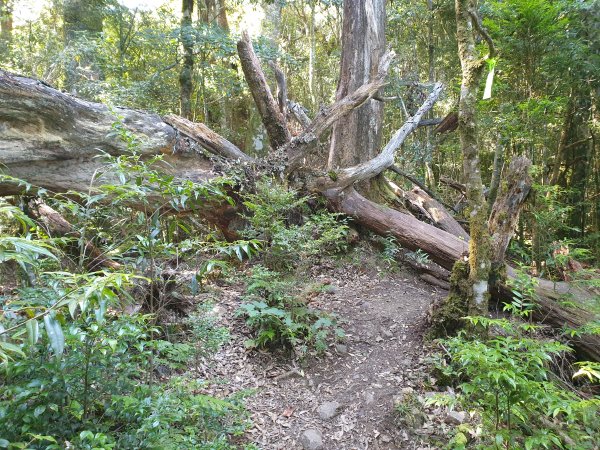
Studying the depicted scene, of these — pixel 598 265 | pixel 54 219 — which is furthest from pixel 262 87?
pixel 598 265

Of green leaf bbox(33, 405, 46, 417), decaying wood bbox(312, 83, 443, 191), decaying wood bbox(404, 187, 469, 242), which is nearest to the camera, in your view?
green leaf bbox(33, 405, 46, 417)

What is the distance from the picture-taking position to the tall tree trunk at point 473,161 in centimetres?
363

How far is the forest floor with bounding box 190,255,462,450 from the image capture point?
3.17 metres

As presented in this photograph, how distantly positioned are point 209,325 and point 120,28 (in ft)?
28.1

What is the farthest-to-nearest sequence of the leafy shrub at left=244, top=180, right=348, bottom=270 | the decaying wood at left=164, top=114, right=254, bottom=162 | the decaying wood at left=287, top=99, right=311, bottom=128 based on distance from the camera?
the decaying wood at left=287, top=99, right=311, bottom=128 < the decaying wood at left=164, top=114, right=254, bottom=162 < the leafy shrub at left=244, top=180, right=348, bottom=270

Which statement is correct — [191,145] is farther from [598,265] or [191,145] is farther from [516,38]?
[598,265]

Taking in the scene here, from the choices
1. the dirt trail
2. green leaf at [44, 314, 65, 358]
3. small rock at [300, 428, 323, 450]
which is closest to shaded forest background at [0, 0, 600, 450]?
green leaf at [44, 314, 65, 358]

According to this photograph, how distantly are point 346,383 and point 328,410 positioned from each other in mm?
379

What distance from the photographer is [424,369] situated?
382cm

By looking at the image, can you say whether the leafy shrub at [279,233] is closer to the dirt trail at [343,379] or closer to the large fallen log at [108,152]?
the dirt trail at [343,379]

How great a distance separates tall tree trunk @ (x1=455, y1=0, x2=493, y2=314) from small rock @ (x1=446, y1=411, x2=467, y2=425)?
0.95 meters

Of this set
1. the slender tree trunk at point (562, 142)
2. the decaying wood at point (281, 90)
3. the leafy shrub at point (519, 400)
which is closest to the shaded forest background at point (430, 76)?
the slender tree trunk at point (562, 142)

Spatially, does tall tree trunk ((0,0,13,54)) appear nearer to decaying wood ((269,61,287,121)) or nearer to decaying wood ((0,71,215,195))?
decaying wood ((0,71,215,195))

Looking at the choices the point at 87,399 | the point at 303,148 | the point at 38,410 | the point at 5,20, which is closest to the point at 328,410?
the point at 87,399
